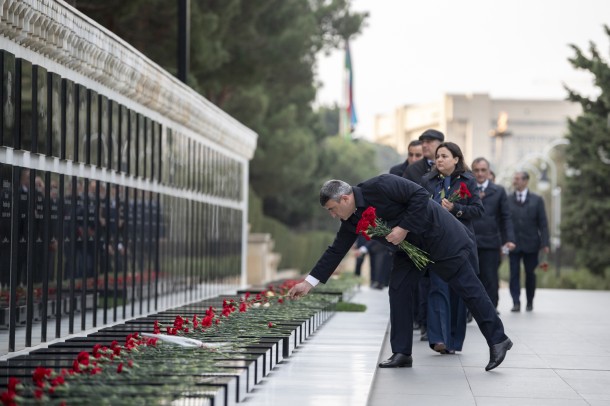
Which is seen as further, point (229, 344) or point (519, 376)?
point (519, 376)

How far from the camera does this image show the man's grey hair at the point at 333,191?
965 cm

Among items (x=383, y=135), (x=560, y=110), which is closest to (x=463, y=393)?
(x=560, y=110)

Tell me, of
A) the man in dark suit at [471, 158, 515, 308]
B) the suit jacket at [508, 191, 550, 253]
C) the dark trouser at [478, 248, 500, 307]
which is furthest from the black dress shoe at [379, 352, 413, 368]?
the suit jacket at [508, 191, 550, 253]

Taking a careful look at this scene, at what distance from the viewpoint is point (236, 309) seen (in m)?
12.8

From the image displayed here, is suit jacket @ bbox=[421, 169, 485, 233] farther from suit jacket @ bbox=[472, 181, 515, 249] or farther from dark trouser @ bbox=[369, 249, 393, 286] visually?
dark trouser @ bbox=[369, 249, 393, 286]

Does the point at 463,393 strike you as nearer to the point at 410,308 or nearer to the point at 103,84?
the point at 410,308

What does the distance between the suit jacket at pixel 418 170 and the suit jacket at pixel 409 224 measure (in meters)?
2.96

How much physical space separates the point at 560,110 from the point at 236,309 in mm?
164048

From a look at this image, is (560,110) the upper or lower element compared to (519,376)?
upper

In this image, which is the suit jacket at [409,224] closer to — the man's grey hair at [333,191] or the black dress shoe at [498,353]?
the man's grey hair at [333,191]

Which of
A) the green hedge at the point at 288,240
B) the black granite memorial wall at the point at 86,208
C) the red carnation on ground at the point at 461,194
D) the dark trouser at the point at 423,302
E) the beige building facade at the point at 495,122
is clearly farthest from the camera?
the beige building facade at the point at 495,122

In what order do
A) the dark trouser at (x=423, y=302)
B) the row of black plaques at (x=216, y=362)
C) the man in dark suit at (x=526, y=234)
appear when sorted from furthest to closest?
the man in dark suit at (x=526, y=234)
the dark trouser at (x=423, y=302)
the row of black plaques at (x=216, y=362)

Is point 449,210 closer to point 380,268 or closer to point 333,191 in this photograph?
point 333,191

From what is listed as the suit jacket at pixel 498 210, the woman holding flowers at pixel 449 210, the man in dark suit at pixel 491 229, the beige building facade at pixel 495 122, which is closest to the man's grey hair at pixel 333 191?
the woman holding flowers at pixel 449 210
